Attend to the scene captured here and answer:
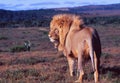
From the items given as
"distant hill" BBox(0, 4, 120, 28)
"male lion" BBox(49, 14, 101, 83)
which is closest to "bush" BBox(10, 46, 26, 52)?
"male lion" BBox(49, 14, 101, 83)

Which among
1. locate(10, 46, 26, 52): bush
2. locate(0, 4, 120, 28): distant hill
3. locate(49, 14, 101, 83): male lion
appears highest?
locate(49, 14, 101, 83): male lion

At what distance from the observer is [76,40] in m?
11.5

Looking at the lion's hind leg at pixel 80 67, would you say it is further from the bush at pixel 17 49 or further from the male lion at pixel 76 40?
the bush at pixel 17 49

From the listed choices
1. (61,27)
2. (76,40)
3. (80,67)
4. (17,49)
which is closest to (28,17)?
(17,49)

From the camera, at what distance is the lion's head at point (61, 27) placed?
12.6 metres

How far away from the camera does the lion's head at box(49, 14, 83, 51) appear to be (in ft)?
41.3

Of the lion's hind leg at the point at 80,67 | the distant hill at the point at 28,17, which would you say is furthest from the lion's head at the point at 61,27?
the distant hill at the point at 28,17

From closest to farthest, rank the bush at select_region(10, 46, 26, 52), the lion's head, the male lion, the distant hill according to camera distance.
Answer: the male lion < the lion's head < the bush at select_region(10, 46, 26, 52) < the distant hill

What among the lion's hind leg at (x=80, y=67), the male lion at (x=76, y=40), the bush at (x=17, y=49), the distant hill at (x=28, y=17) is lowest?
the distant hill at (x=28, y=17)

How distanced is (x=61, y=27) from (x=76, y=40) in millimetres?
1292

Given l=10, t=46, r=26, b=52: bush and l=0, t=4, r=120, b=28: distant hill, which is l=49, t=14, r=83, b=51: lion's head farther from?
l=0, t=4, r=120, b=28: distant hill

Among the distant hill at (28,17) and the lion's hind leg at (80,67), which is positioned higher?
the lion's hind leg at (80,67)

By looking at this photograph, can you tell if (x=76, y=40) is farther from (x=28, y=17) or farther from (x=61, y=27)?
(x=28, y=17)

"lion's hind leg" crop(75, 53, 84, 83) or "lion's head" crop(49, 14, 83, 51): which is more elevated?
"lion's head" crop(49, 14, 83, 51)
